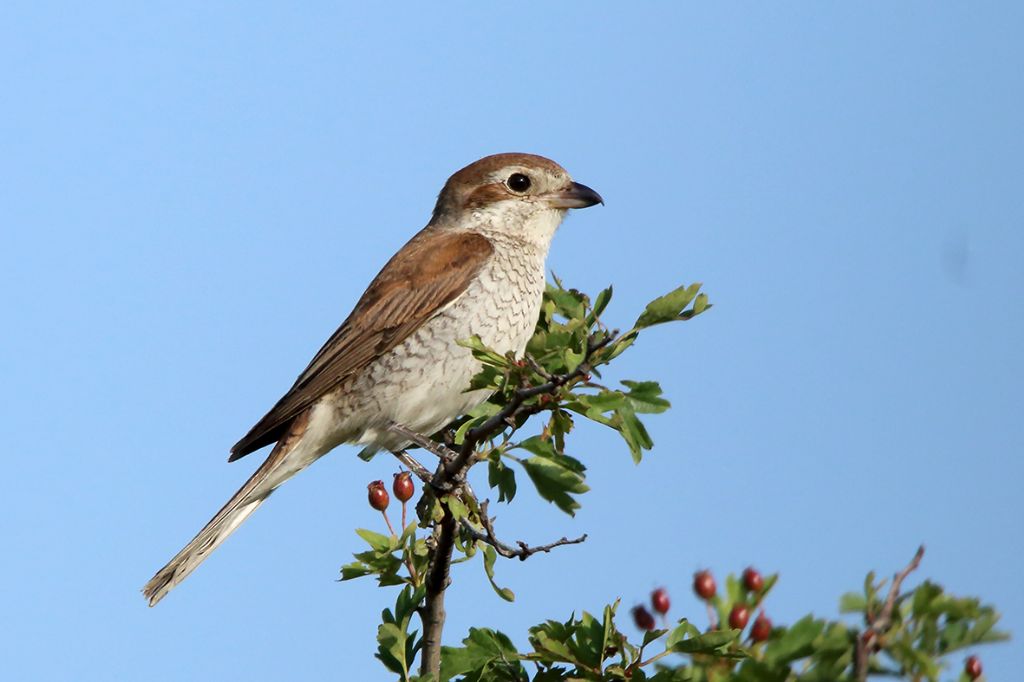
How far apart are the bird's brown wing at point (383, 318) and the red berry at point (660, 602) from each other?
8.10ft

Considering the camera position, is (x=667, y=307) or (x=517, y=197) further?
(x=517, y=197)

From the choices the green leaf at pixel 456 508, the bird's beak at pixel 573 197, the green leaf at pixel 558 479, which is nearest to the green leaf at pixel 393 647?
the green leaf at pixel 456 508

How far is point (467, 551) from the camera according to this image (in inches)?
170

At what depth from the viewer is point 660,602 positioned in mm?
3518

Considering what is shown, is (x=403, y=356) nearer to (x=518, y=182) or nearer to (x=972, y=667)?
(x=518, y=182)

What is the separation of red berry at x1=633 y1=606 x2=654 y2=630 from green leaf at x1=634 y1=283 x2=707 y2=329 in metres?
0.86

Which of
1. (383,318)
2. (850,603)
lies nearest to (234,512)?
(383,318)

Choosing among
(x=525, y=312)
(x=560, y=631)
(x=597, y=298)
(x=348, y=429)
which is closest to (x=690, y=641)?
(x=560, y=631)

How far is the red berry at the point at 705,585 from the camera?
10.4 ft

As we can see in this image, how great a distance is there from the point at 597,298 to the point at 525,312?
111cm

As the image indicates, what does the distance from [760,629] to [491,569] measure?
137 centimetres

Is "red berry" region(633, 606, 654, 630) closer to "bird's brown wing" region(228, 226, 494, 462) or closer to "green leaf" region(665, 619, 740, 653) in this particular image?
"green leaf" region(665, 619, 740, 653)

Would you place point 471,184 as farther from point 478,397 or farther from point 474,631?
point 474,631

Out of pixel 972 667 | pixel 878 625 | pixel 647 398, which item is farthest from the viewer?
pixel 647 398
